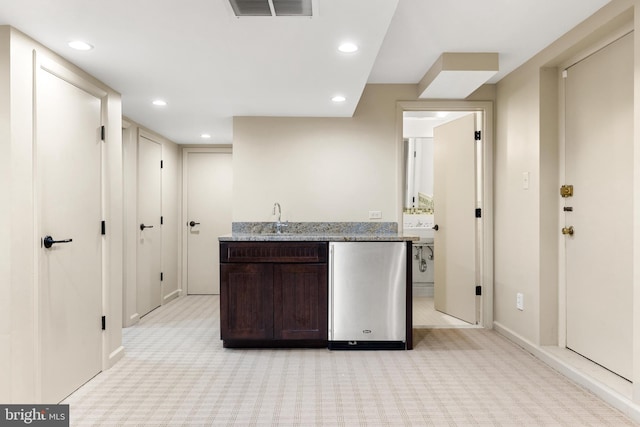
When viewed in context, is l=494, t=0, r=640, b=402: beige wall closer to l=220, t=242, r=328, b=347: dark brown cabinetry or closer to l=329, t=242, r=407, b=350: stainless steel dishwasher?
l=329, t=242, r=407, b=350: stainless steel dishwasher

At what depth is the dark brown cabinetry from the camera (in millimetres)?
3281

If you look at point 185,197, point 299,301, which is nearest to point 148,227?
point 185,197

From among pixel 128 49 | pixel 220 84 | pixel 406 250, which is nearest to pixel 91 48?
pixel 128 49

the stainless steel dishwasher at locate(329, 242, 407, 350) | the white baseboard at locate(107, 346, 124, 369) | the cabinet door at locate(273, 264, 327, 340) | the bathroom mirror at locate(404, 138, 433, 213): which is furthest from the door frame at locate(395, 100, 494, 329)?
the white baseboard at locate(107, 346, 124, 369)

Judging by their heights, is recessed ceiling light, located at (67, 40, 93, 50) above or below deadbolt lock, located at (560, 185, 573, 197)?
above

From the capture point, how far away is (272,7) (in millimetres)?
1840

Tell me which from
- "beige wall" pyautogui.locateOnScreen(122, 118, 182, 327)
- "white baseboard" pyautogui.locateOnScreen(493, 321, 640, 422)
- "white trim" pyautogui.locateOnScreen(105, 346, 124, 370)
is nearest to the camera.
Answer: "white baseboard" pyautogui.locateOnScreen(493, 321, 640, 422)

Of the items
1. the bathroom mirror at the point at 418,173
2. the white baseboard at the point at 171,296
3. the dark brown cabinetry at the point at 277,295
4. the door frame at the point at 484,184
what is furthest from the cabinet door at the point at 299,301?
the bathroom mirror at the point at 418,173

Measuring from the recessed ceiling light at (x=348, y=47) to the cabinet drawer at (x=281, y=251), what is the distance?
1.55 metres

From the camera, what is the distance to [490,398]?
2.38 meters

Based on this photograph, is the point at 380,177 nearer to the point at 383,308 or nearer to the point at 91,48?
the point at 383,308

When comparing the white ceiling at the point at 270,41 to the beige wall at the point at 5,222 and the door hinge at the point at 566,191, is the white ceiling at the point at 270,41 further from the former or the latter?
the door hinge at the point at 566,191

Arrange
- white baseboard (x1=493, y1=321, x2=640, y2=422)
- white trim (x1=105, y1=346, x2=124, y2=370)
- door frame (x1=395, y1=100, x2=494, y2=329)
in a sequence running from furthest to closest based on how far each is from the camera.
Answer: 1. door frame (x1=395, y1=100, x2=494, y2=329)
2. white trim (x1=105, y1=346, x2=124, y2=370)
3. white baseboard (x1=493, y1=321, x2=640, y2=422)

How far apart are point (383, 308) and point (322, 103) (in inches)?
71.9
